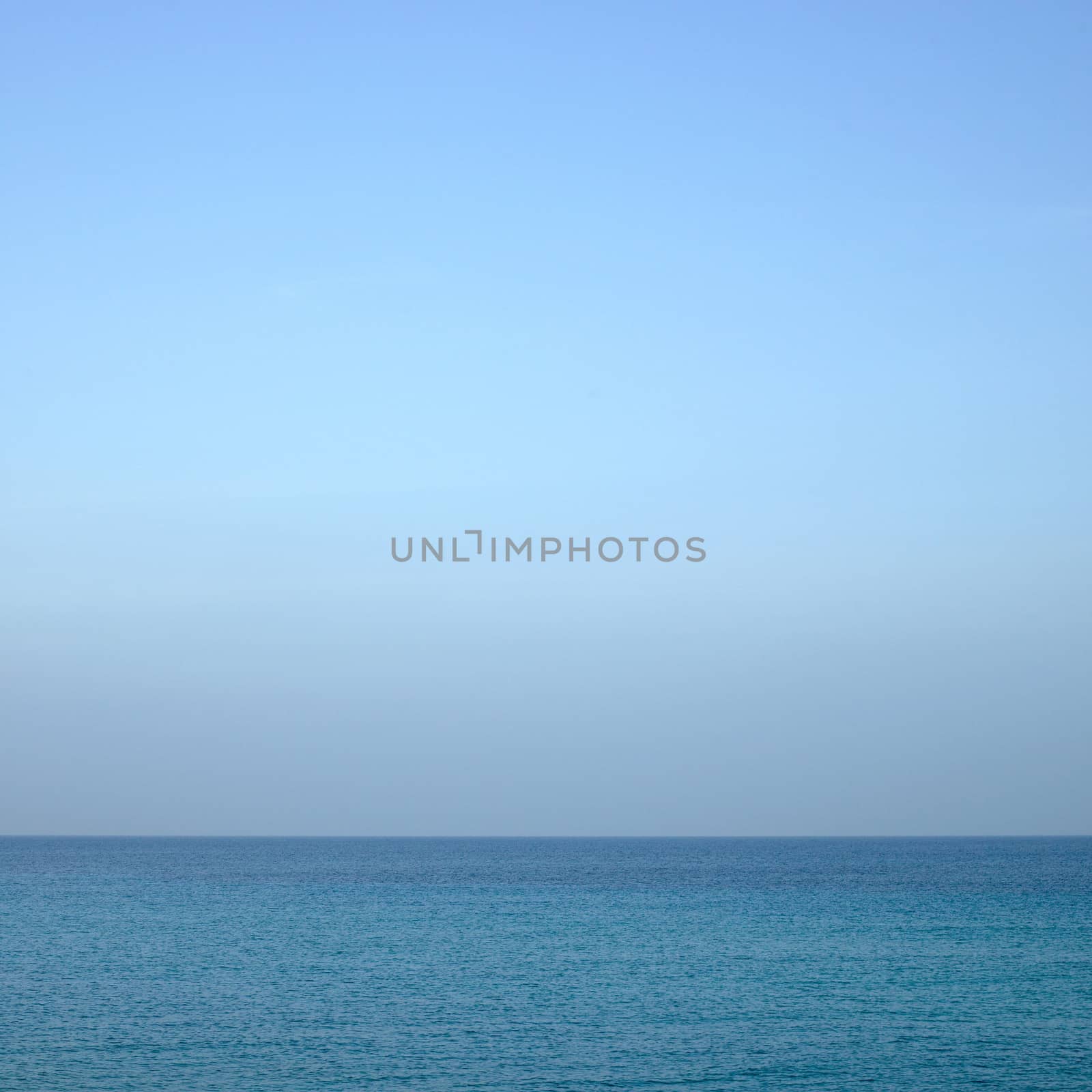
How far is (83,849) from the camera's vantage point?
183000mm

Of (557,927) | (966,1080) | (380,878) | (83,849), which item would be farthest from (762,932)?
(83,849)

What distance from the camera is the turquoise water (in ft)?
94.5

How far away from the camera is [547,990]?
128ft

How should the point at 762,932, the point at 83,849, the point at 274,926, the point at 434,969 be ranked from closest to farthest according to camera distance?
the point at 434,969 → the point at 762,932 → the point at 274,926 → the point at 83,849

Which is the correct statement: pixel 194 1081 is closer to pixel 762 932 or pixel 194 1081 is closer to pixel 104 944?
pixel 104 944

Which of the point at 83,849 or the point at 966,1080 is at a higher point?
the point at 966,1080

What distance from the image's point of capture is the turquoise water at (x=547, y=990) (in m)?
28.8

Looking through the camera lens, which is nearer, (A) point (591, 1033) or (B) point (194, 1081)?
(B) point (194, 1081)

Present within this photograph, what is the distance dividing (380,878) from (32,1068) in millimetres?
69134

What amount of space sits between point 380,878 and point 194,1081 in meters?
70.1

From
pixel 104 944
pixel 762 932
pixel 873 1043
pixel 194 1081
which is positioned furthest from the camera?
pixel 762 932

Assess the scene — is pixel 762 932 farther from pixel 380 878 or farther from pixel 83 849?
pixel 83 849

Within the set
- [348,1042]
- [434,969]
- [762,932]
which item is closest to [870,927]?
[762,932]

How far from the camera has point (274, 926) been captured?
187 ft
